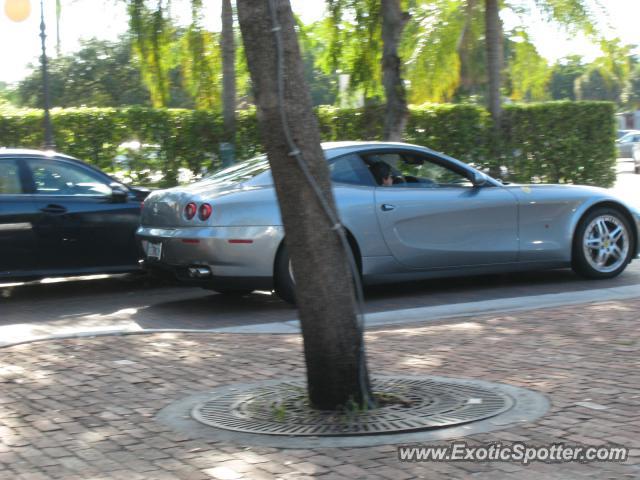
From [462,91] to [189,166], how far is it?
3162cm

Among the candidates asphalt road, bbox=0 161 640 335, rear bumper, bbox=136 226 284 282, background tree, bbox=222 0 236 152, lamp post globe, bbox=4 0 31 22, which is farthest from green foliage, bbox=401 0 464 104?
rear bumper, bbox=136 226 284 282

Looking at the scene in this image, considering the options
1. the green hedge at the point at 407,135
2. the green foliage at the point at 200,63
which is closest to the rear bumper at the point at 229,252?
the green hedge at the point at 407,135

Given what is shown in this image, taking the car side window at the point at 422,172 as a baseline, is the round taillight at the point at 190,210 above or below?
below

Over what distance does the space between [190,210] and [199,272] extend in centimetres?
58

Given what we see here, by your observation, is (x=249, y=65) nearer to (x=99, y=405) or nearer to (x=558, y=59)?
(x=99, y=405)

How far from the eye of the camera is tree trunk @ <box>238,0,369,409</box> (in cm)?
527

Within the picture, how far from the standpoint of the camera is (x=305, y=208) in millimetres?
5285

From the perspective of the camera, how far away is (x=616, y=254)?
A: 34.9 ft

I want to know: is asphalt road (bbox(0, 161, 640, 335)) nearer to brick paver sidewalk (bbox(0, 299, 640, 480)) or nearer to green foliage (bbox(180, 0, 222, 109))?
brick paver sidewalk (bbox(0, 299, 640, 480))

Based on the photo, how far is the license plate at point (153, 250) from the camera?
9391 mm

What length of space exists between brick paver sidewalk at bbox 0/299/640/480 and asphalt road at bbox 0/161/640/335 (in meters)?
1.30

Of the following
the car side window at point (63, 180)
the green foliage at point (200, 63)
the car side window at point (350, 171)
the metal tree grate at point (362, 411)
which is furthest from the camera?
the green foliage at point (200, 63)

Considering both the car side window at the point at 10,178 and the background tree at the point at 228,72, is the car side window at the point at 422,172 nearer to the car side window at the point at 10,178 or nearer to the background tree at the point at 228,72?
the car side window at the point at 10,178

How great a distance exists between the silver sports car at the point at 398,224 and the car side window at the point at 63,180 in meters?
0.98
